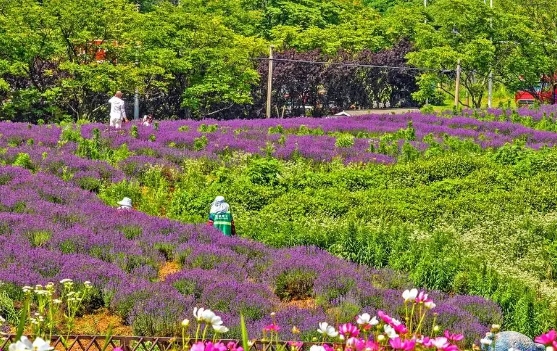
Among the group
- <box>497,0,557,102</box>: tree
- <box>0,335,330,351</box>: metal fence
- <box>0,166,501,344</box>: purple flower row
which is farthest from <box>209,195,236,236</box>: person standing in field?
<box>497,0,557,102</box>: tree

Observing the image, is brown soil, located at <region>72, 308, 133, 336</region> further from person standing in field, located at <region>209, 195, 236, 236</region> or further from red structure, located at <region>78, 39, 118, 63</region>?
red structure, located at <region>78, 39, 118, 63</region>

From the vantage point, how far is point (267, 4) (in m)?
52.9

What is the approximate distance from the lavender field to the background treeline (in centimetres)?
1009

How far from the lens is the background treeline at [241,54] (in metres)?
29.1

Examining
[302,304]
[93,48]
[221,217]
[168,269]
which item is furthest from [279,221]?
[93,48]

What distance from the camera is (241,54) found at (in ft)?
108

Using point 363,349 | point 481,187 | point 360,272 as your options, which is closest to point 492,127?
point 481,187

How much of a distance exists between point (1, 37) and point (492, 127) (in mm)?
15831

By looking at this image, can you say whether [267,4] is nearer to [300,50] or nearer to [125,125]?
[300,50]

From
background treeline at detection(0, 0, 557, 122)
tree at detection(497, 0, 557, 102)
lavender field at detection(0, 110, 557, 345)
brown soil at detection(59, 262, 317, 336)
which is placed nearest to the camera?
brown soil at detection(59, 262, 317, 336)

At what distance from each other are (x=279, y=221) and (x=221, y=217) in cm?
128

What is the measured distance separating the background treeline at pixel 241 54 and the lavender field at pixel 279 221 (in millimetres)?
10093

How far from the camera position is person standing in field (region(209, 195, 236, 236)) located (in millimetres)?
11250

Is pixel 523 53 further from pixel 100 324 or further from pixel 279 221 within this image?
pixel 100 324
